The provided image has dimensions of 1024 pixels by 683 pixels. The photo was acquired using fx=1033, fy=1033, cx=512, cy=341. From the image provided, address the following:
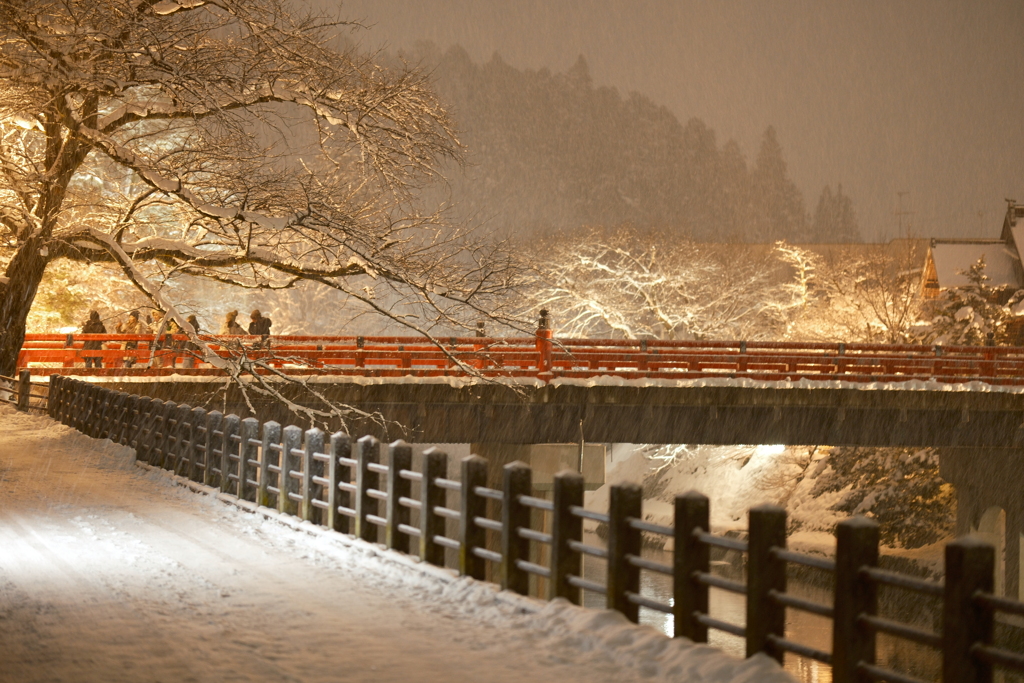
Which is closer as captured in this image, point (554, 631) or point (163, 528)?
point (554, 631)

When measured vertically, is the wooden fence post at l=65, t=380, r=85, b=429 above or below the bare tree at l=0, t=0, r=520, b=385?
below

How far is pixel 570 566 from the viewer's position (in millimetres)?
8391

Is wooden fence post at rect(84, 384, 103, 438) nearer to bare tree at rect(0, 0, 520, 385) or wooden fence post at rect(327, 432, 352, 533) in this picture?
bare tree at rect(0, 0, 520, 385)

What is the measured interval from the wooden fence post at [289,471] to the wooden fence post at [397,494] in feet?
7.69

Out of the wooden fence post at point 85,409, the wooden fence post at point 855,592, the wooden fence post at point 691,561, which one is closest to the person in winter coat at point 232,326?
the wooden fence post at point 85,409

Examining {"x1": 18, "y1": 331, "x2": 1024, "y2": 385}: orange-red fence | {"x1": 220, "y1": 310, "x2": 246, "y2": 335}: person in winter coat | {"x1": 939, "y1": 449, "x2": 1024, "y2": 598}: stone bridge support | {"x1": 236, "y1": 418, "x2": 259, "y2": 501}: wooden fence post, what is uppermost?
{"x1": 220, "y1": 310, "x2": 246, "y2": 335}: person in winter coat

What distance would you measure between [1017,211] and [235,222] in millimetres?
A: 54388

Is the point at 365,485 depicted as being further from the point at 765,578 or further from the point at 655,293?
the point at 655,293

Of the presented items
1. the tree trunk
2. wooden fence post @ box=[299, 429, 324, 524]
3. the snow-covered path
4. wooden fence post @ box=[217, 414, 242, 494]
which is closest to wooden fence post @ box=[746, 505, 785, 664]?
the snow-covered path

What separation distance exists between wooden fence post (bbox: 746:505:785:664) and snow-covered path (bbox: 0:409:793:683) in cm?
24

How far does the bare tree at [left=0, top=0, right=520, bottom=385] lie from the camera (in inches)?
638

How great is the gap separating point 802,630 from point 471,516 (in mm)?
21548

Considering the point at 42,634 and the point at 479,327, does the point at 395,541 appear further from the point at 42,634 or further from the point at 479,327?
the point at 479,327

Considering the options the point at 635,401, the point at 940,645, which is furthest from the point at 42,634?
the point at 635,401
